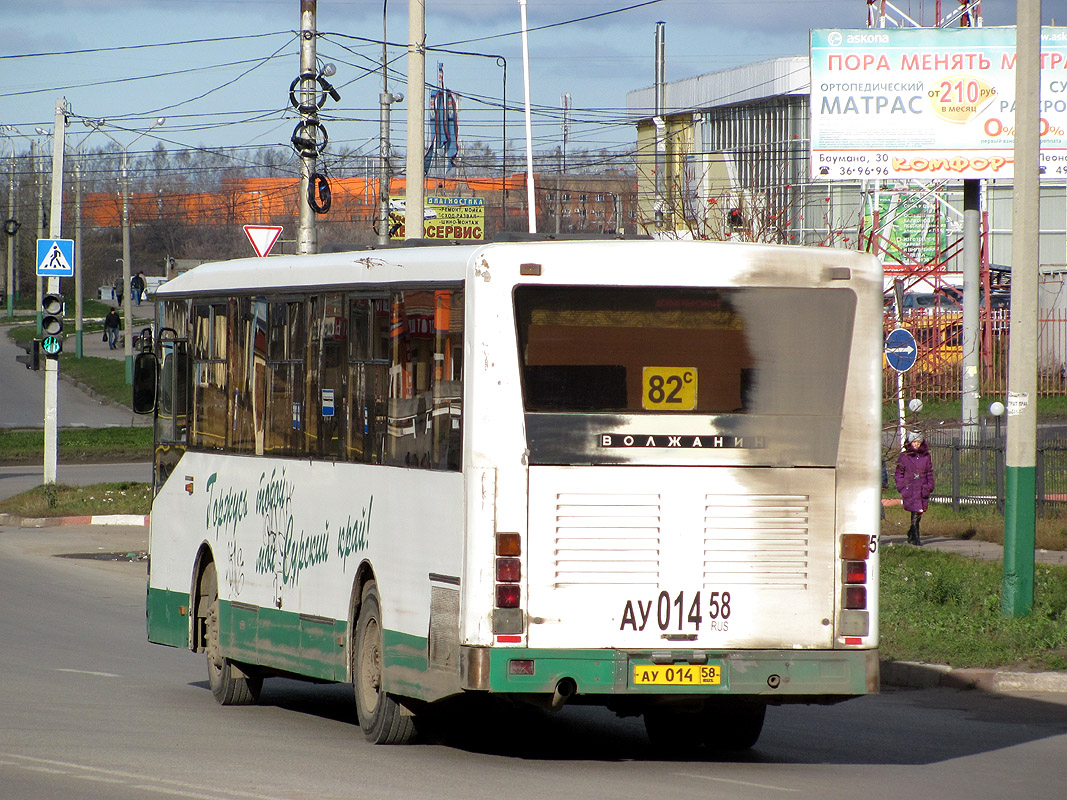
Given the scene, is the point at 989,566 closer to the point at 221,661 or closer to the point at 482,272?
the point at 221,661

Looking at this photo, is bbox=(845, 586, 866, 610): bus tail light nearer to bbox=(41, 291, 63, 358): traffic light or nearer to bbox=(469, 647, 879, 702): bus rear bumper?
bbox=(469, 647, 879, 702): bus rear bumper

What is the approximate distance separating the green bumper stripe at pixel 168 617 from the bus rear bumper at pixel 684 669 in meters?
4.73

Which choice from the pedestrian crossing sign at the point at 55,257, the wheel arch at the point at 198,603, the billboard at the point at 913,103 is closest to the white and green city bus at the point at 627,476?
the wheel arch at the point at 198,603

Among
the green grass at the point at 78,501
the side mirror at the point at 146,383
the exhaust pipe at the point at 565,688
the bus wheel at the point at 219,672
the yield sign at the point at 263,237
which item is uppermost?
the yield sign at the point at 263,237

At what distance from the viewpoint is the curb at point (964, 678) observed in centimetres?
1242

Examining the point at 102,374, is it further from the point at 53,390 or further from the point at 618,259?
the point at 618,259

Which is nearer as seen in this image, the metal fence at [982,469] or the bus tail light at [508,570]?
the bus tail light at [508,570]

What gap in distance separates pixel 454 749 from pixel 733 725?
168cm

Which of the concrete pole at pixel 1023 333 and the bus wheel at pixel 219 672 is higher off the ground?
the concrete pole at pixel 1023 333

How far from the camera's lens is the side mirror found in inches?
511

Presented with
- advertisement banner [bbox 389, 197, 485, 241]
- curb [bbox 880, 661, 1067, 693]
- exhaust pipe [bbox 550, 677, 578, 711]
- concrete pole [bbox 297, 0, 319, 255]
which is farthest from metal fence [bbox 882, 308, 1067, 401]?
exhaust pipe [bbox 550, 677, 578, 711]

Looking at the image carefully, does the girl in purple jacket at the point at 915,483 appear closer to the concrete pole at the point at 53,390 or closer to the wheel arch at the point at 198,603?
the wheel arch at the point at 198,603

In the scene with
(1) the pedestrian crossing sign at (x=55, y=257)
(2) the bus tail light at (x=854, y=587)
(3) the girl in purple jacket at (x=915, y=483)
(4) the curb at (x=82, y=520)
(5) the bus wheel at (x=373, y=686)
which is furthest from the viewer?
(1) the pedestrian crossing sign at (x=55, y=257)

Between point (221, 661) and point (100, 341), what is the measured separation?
247 feet
